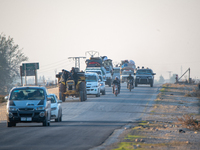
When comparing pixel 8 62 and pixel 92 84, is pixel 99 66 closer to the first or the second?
pixel 92 84

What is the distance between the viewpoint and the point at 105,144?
35.9 feet

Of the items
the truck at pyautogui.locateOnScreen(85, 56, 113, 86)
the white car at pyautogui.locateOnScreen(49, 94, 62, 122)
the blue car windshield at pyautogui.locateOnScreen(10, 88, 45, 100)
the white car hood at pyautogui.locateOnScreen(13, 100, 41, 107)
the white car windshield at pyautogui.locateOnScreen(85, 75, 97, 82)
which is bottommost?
the white car at pyautogui.locateOnScreen(49, 94, 62, 122)

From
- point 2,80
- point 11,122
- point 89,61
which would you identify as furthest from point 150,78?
point 2,80

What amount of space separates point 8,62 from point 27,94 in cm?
7317

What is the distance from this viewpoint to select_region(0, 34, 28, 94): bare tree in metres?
83.6

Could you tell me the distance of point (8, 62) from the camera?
86312 mm

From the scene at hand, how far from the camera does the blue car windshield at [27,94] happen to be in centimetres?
1535

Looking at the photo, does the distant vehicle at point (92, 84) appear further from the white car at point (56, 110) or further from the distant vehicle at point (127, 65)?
the distant vehicle at point (127, 65)

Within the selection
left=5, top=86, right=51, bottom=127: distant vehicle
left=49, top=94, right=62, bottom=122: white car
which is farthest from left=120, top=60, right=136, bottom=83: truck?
left=5, top=86, right=51, bottom=127: distant vehicle

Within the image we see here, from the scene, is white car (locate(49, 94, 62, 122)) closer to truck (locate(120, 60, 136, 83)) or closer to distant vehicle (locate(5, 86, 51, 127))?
distant vehicle (locate(5, 86, 51, 127))

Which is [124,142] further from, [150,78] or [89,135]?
[150,78]

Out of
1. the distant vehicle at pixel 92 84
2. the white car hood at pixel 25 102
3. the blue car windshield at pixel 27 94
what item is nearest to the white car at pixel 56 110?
the blue car windshield at pixel 27 94

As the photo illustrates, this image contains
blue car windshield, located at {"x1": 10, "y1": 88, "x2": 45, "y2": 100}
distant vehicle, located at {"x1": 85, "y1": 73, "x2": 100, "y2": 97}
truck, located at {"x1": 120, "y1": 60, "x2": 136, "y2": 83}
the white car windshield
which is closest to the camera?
blue car windshield, located at {"x1": 10, "y1": 88, "x2": 45, "y2": 100}

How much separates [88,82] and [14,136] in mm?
21262
